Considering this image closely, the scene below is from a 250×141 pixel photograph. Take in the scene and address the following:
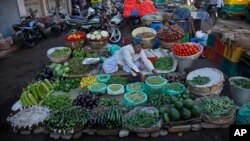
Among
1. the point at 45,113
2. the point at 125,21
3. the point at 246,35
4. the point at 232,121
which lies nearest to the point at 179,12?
the point at 125,21

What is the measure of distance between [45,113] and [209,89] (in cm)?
342

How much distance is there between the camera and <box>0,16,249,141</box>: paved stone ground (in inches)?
168

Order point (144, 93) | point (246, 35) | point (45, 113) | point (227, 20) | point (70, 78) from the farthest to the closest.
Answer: point (227, 20) < point (70, 78) < point (246, 35) < point (144, 93) < point (45, 113)

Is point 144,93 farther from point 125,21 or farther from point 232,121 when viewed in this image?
point 125,21

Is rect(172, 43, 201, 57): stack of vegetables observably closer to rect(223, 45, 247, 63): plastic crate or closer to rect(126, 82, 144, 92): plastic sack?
rect(223, 45, 247, 63): plastic crate

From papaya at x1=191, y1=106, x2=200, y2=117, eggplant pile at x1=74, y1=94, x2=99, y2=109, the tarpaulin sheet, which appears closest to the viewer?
papaya at x1=191, y1=106, x2=200, y2=117

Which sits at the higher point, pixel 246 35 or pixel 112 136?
pixel 246 35

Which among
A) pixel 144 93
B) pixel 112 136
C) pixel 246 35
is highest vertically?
pixel 246 35

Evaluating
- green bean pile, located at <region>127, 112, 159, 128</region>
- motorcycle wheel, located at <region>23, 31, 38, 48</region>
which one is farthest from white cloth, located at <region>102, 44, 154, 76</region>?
motorcycle wheel, located at <region>23, 31, 38, 48</region>

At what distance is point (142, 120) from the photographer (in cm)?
430

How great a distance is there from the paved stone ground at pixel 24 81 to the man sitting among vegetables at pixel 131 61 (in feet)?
6.22

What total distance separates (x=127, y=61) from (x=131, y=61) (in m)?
0.10

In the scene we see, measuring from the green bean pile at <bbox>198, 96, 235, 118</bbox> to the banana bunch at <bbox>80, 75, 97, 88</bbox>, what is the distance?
2.68m

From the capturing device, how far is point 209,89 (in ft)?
16.1
